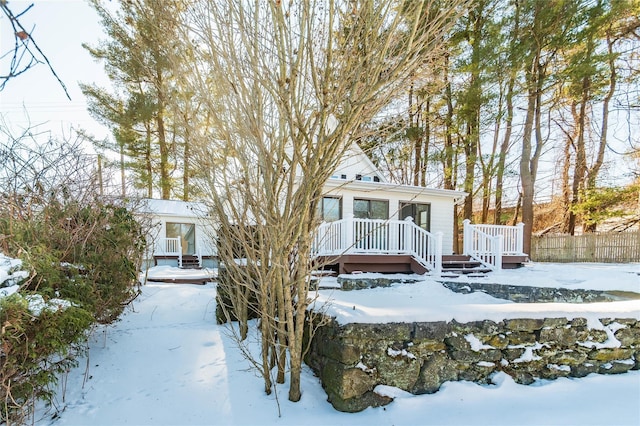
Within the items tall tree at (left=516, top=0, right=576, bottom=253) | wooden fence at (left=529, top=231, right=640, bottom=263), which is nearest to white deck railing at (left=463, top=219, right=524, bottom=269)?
tall tree at (left=516, top=0, right=576, bottom=253)

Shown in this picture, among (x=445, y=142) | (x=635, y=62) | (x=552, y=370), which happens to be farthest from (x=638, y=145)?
(x=552, y=370)

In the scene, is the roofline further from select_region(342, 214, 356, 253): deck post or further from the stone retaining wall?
the stone retaining wall

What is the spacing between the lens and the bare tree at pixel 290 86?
2287 millimetres

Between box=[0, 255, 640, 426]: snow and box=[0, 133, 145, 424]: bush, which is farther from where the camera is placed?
box=[0, 255, 640, 426]: snow

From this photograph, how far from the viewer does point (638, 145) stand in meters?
12.9

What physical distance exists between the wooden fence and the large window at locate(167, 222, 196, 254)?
14.8 meters

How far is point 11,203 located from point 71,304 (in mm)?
1872

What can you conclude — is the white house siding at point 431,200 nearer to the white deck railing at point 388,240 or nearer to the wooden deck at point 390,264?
the white deck railing at point 388,240

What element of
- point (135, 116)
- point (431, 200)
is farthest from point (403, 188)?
point (135, 116)

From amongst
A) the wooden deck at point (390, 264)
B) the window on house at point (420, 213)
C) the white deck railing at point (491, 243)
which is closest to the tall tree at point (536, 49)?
the white deck railing at point (491, 243)

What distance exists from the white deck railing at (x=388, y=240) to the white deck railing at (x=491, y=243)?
1.82 metres

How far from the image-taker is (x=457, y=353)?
301 cm

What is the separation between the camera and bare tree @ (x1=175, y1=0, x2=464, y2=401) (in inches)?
90.0

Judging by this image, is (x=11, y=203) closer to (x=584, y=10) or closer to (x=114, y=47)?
(x=114, y=47)
